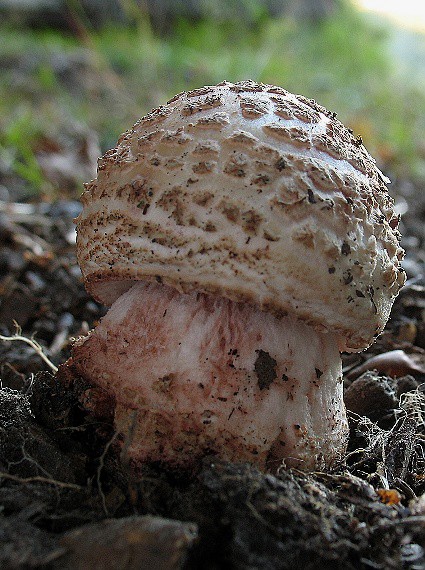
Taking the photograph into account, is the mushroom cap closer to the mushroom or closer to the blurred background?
the mushroom

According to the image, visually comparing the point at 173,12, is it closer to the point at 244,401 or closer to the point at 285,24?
the point at 285,24

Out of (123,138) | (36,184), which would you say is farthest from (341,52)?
(123,138)

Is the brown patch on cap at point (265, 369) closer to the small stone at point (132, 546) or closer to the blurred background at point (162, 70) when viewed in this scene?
the small stone at point (132, 546)

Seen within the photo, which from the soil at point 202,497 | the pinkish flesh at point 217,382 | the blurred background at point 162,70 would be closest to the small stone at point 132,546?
the soil at point 202,497

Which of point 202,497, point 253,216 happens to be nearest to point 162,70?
point 253,216

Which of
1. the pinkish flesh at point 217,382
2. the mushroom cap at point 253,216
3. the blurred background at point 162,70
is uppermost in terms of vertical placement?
the blurred background at point 162,70

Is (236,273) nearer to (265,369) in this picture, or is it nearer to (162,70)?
(265,369)

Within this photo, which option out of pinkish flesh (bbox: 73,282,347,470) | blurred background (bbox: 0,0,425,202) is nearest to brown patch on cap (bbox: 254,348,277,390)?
pinkish flesh (bbox: 73,282,347,470)

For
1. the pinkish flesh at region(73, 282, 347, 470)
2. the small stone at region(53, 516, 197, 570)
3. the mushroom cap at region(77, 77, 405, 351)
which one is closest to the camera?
the small stone at region(53, 516, 197, 570)
